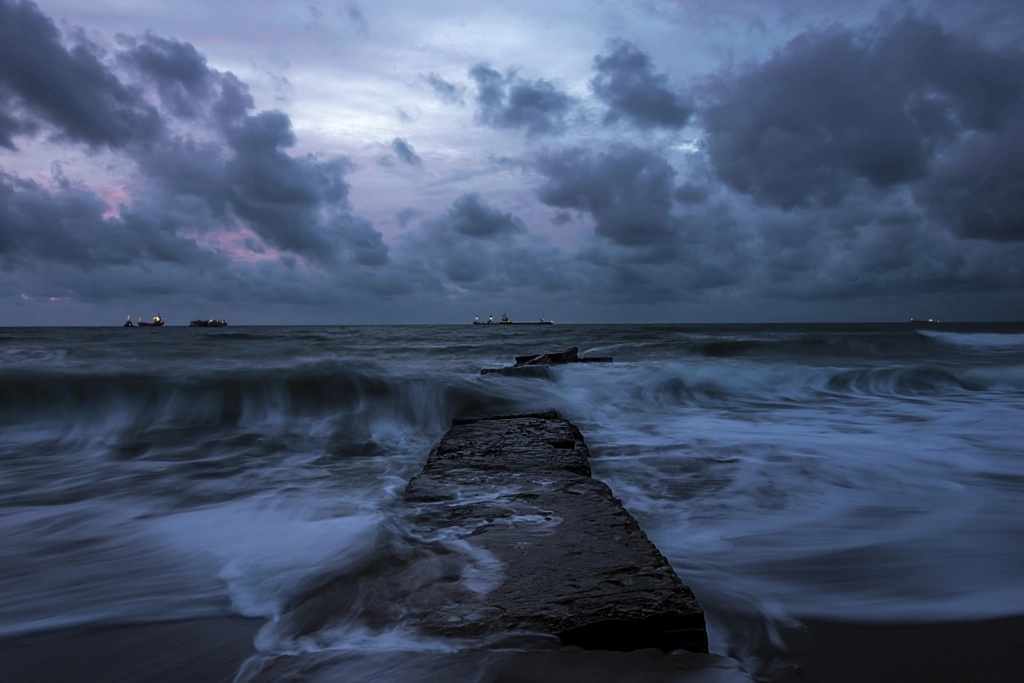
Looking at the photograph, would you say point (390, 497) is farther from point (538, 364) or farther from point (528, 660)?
point (538, 364)

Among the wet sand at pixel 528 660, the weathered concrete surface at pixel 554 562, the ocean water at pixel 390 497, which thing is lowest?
the ocean water at pixel 390 497

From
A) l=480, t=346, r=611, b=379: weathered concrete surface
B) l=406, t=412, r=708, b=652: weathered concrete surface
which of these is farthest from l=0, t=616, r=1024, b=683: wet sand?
l=480, t=346, r=611, b=379: weathered concrete surface

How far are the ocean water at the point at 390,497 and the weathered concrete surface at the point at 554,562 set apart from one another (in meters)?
0.16

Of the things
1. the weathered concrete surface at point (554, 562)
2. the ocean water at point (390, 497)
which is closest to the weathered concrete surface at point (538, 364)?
the ocean water at point (390, 497)

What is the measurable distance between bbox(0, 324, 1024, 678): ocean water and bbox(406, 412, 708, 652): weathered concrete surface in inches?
6.2

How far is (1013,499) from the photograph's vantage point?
389 centimetres

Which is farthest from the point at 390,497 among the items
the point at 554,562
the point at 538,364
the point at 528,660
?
the point at 538,364

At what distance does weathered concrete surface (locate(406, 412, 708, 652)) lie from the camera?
67.6 inches

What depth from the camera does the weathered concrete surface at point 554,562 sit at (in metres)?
1.72

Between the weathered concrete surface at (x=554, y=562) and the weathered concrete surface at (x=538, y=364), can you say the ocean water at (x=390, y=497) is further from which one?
the weathered concrete surface at (x=538, y=364)

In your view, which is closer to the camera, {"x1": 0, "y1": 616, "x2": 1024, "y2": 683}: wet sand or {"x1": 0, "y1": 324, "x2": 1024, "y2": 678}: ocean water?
{"x1": 0, "y1": 616, "x2": 1024, "y2": 683}: wet sand

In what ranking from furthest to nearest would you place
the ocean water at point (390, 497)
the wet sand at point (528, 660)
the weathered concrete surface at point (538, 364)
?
the weathered concrete surface at point (538, 364) → the ocean water at point (390, 497) → the wet sand at point (528, 660)

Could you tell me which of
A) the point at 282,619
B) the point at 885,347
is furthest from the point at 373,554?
the point at 885,347

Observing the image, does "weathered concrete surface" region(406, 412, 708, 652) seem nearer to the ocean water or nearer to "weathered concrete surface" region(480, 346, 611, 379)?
the ocean water
